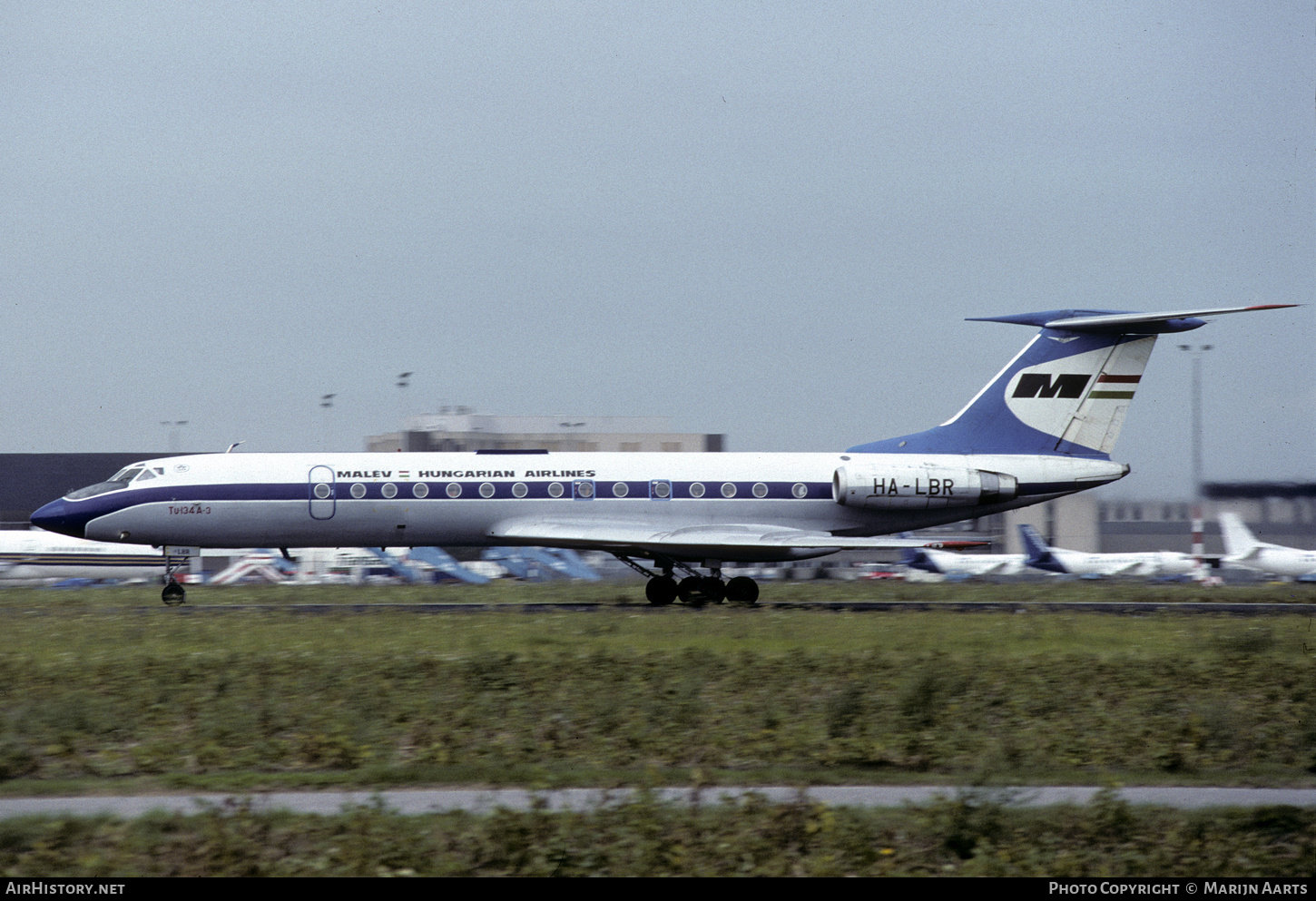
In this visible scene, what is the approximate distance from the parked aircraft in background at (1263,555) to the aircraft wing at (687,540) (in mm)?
22129

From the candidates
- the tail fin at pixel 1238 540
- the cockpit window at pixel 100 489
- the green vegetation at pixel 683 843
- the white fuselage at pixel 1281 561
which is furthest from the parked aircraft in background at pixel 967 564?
the green vegetation at pixel 683 843

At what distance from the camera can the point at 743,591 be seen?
1117 inches

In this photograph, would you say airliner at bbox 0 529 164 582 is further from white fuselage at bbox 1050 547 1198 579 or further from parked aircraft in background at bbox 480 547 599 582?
white fuselage at bbox 1050 547 1198 579

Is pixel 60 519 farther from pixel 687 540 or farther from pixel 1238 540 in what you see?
pixel 1238 540

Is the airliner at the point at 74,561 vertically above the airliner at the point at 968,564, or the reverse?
the airliner at the point at 74,561

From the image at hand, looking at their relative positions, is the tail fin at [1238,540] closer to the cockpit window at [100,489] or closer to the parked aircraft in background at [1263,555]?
the parked aircraft in background at [1263,555]

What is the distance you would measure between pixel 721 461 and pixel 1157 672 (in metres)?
13.7

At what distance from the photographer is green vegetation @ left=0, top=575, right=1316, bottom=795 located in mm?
11242

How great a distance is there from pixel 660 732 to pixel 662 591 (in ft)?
54.2

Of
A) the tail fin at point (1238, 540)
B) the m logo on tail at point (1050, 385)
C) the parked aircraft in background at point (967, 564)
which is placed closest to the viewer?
the m logo on tail at point (1050, 385)

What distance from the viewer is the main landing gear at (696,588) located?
93.1ft

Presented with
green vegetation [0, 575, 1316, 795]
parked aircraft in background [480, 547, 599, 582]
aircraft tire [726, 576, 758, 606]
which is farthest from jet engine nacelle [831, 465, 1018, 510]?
parked aircraft in background [480, 547, 599, 582]

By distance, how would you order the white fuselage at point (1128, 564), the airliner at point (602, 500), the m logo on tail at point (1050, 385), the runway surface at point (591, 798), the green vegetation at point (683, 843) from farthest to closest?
the white fuselage at point (1128, 564), the m logo on tail at point (1050, 385), the airliner at point (602, 500), the runway surface at point (591, 798), the green vegetation at point (683, 843)

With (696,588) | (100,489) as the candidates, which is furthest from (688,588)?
(100,489)
